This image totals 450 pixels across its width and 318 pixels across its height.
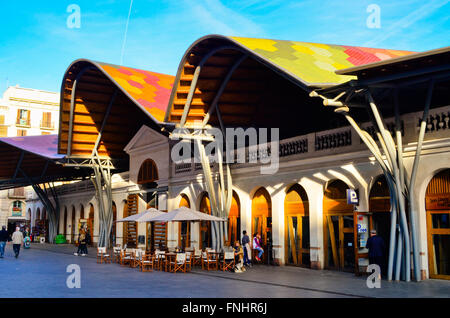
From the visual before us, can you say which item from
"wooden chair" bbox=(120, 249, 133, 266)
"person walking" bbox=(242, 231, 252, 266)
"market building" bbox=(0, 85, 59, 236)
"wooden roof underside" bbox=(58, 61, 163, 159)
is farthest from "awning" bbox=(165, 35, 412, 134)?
"market building" bbox=(0, 85, 59, 236)

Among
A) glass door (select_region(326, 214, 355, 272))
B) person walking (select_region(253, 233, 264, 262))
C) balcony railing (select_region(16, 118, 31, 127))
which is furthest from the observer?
balcony railing (select_region(16, 118, 31, 127))

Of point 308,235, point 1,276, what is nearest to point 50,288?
point 1,276

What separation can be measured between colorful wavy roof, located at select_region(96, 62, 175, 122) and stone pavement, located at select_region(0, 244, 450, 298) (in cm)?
1040

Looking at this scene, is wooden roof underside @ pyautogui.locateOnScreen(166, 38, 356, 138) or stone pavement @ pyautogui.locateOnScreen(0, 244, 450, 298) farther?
wooden roof underside @ pyautogui.locateOnScreen(166, 38, 356, 138)

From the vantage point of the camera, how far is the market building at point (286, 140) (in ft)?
56.7

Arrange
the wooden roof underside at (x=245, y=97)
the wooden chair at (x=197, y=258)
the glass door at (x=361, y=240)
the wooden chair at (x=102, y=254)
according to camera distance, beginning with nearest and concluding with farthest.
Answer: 1. the glass door at (x=361, y=240)
2. the wooden roof underside at (x=245, y=97)
3. the wooden chair at (x=197, y=258)
4. the wooden chair at (x=102, y=254)

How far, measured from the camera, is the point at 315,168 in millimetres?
22344

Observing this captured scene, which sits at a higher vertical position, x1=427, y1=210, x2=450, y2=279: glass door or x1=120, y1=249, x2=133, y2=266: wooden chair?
x1=427, y1=210, x2=450, y2=279: glass door

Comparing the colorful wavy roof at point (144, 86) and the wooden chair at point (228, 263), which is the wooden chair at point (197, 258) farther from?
the colorful wavy roof at point (144, 86)

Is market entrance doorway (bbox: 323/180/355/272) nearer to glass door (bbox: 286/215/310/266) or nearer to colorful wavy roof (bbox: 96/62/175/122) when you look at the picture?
glass door (bbox: 286/215/310/266)

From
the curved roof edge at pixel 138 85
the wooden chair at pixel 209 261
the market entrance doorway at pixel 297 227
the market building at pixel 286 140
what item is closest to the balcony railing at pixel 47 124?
the market building at pixel 286 140

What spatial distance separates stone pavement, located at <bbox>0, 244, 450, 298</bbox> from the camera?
13.9m

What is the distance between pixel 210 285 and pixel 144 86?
60.7 ft

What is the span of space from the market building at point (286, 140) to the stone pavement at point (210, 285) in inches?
71.0
